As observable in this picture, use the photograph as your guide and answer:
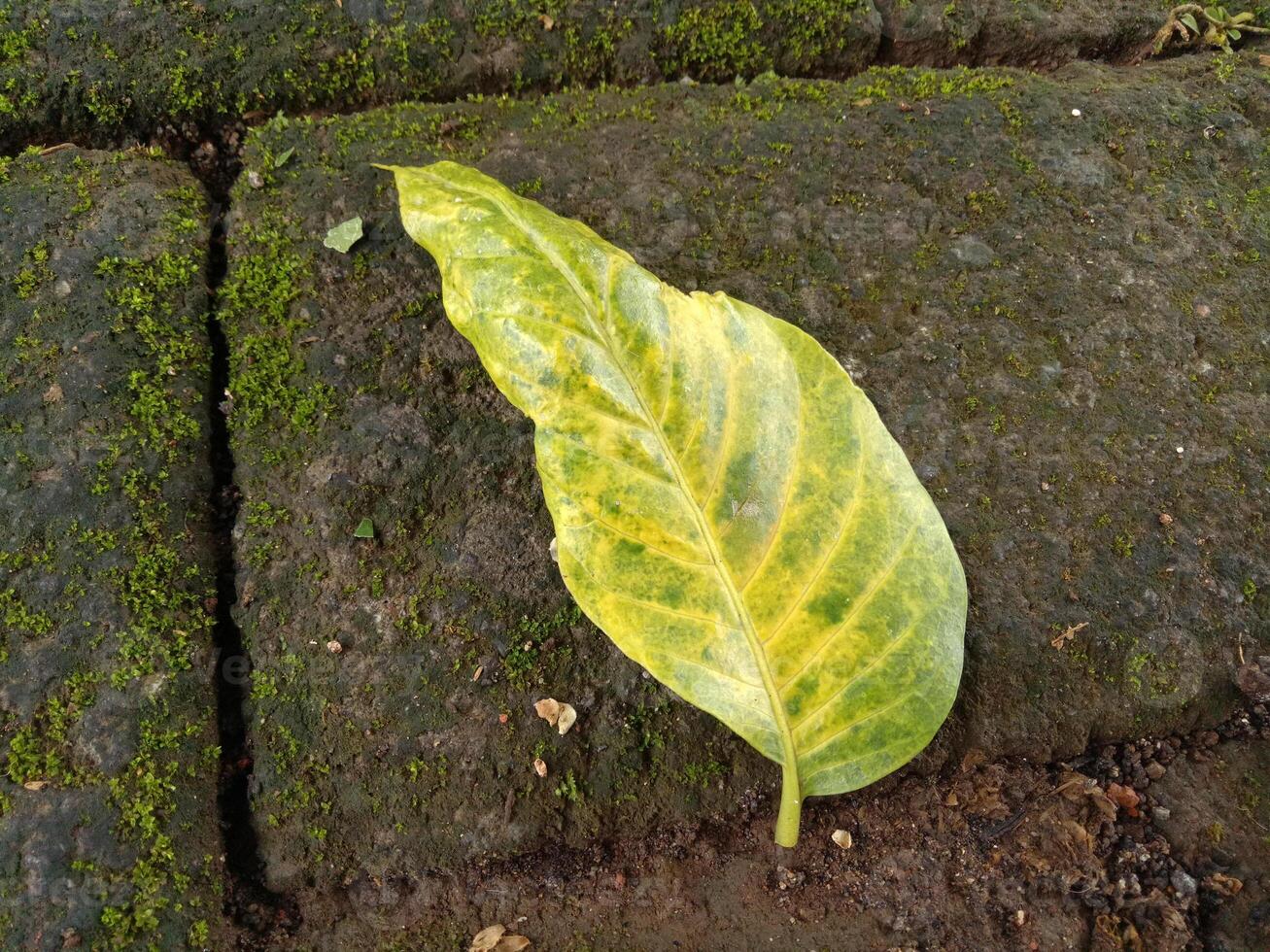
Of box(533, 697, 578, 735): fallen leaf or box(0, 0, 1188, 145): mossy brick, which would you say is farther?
box(0, 0, 1188, 145): mossy brick

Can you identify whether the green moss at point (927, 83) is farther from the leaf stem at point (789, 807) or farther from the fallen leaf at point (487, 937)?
the fallen leaf at point (487, 937)

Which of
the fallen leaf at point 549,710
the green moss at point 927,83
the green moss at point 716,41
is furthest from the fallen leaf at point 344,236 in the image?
the green moss at point 927,83

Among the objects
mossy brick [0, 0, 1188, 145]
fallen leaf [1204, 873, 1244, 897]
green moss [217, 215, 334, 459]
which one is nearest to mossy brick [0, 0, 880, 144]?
mossy brick [0, 0, 1188, 145]

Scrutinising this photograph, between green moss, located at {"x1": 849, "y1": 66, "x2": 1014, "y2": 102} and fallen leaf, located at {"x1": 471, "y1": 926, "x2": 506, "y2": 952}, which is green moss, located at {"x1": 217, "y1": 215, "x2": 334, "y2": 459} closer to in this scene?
fallen leaf, located at {"x1": 471, "y1": 926, "x2": 506, "y2": 952}

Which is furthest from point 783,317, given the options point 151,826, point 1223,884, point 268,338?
point 151,826

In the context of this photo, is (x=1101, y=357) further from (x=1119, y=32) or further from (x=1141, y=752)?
(x=1119, y=32)

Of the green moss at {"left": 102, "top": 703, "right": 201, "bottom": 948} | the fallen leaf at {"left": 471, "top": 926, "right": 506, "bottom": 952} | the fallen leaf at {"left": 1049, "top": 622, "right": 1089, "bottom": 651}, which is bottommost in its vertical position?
the fallen leaf at {"left": 471, "top": 926, "right": 506, "bottom": 952}
